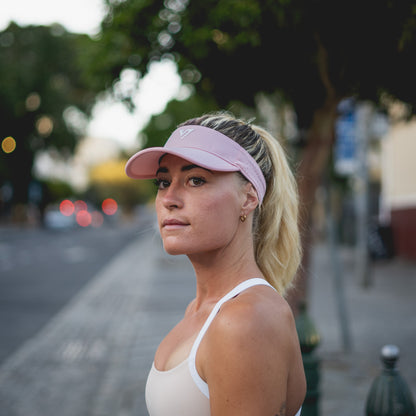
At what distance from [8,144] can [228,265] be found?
4660 cm

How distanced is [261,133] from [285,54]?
3149 millimetres

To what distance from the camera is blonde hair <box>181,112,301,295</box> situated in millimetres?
1787

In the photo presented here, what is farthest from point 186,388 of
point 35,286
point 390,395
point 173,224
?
point 35,286

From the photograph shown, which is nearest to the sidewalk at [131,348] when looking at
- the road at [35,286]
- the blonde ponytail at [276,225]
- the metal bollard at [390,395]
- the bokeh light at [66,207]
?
the road at [35,286]

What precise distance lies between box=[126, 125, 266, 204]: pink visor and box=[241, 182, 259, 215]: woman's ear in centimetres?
1

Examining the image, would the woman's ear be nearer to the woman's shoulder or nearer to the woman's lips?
the woman's lips

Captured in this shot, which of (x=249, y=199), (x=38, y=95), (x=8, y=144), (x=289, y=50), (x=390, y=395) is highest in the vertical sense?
(x=289, y=50)

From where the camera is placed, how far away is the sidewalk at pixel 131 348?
5.07 m

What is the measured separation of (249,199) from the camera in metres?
1.69

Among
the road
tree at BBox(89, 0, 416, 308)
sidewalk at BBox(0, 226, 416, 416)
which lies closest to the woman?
sidewalk at BBox(0, 226, 416, 416)

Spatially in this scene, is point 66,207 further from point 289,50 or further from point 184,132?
point 184,132

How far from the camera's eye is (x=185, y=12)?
4.69 meters

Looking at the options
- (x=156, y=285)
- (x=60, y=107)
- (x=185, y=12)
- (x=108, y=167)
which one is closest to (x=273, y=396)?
(x=185, y=12)

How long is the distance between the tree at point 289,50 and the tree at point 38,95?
38.4 meters
